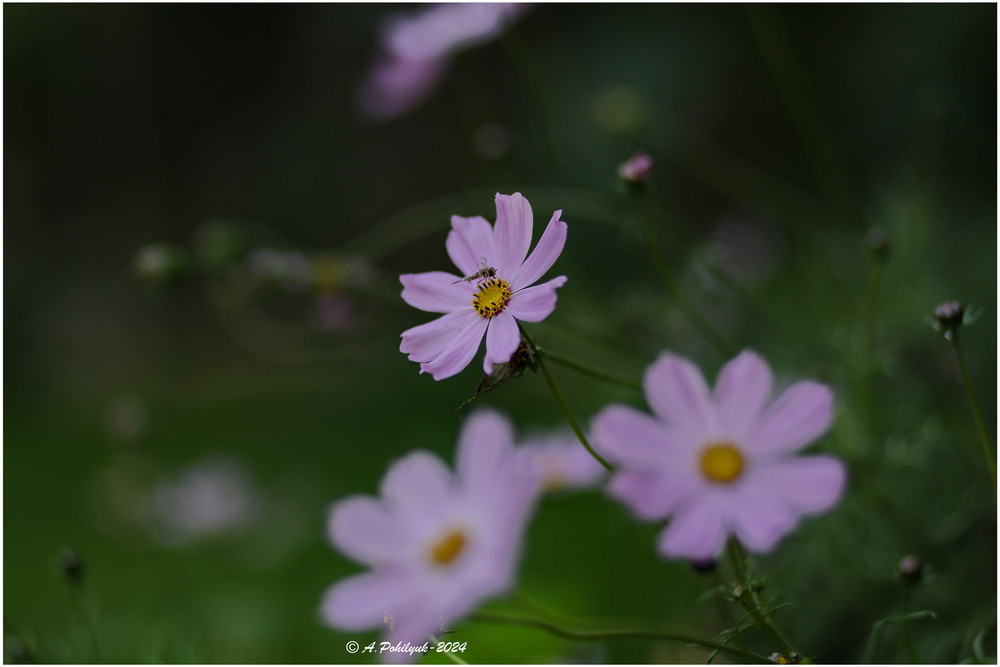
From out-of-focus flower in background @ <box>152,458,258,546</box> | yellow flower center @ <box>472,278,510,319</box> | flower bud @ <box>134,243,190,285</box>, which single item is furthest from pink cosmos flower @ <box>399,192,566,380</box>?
out-of-focus flower in background @ <box>152,458,258,546</box>

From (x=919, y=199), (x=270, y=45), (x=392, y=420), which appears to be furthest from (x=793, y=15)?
(x=270, y=45)

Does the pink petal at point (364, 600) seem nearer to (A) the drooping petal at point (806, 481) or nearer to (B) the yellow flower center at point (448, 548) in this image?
(B) the yellow flower center at point (448, 548)

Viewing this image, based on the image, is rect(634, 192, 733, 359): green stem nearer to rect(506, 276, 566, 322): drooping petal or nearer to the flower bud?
rect(506, 276, 566, 322): drooping petal

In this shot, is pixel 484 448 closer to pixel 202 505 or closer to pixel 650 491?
pixel 650 491

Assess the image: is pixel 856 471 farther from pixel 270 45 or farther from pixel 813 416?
pixel 270 45

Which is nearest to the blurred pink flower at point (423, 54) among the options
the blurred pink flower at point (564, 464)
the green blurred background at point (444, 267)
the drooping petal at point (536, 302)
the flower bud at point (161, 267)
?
the green blurred background at point (444, 267)

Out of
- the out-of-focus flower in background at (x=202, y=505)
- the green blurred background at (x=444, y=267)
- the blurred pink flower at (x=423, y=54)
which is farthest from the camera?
the out-of-focus flower in background at (x=202, y=505)

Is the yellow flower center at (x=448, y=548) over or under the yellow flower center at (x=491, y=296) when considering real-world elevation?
under
